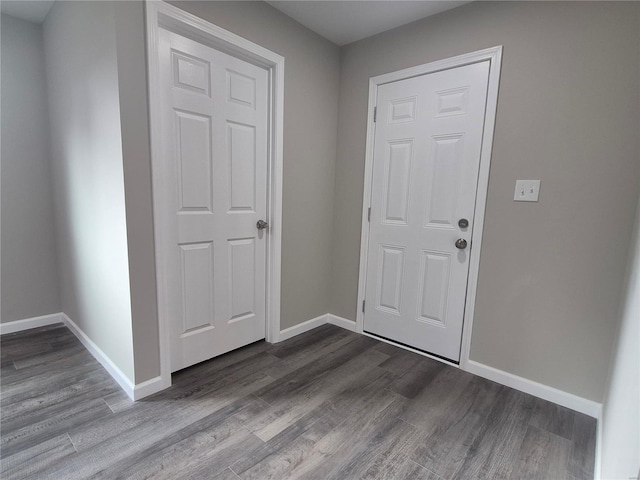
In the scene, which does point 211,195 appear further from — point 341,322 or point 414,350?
point 414,350

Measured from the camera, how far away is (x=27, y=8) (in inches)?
83.4

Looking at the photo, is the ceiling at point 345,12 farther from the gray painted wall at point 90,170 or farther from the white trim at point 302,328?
the white trim at point 302,328

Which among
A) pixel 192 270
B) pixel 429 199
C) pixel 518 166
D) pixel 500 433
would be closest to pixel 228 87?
pixel 192 270

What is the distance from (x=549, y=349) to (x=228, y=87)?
8.27 feet

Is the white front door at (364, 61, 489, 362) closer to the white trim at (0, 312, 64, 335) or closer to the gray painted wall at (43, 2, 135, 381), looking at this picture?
the gray painted wall at (43, 2, 135, 381)

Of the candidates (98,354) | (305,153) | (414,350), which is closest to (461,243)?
(414,350)

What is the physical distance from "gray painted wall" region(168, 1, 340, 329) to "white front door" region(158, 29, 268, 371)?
21 centimetres

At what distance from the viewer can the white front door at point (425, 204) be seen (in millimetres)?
2018

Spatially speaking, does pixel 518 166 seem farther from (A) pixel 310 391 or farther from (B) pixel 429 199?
(A) pixel 310 391

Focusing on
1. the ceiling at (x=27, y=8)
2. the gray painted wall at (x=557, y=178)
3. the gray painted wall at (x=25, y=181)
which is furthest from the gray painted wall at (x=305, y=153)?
the gray painted wall at (x=25, y=181)

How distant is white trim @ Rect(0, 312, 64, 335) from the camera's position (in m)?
2.42

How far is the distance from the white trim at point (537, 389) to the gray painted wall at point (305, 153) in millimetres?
1341

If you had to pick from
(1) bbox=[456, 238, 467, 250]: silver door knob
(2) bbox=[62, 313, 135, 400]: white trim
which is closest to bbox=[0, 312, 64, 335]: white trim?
(2) bbox=[62, 313, 135, 400]: white trim

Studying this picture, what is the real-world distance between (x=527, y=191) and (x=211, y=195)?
1.92 m
